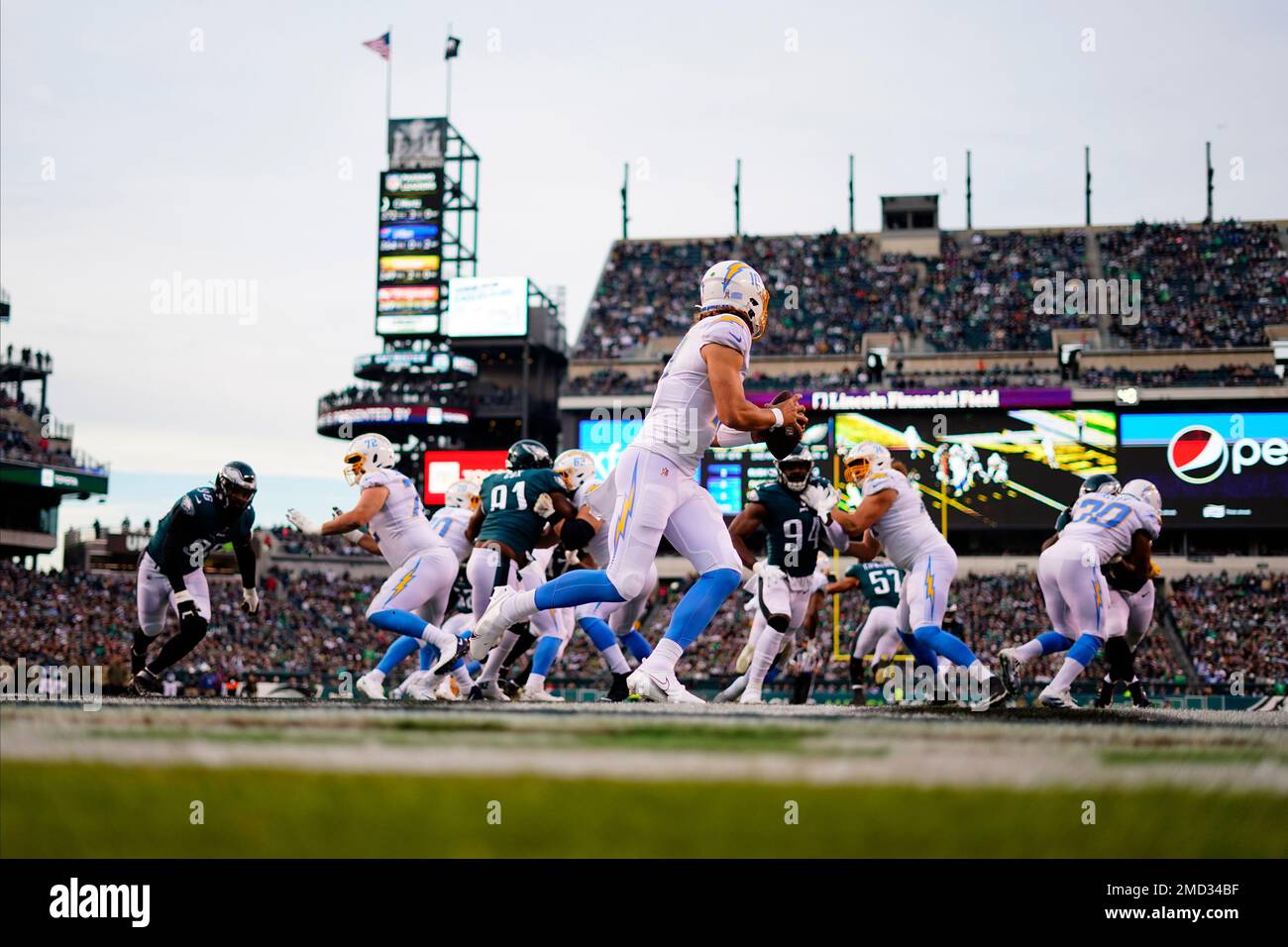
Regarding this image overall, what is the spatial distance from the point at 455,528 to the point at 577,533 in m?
3.54

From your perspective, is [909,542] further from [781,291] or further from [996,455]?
[781,291]

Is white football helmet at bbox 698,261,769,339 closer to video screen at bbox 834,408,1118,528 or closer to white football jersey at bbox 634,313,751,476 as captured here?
white football jersey at bbox 634,313,751,476

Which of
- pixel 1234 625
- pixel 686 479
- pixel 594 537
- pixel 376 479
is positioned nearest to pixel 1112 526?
pixel 594 537

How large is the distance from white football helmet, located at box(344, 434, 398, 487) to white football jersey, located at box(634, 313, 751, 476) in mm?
4307

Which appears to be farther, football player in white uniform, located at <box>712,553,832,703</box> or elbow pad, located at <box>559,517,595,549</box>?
football player in white uniform, located at <box>712,553,832,703</box>

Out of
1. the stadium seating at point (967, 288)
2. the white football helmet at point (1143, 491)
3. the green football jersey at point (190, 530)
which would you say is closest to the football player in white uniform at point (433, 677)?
the green football jersey at point (190, 530)

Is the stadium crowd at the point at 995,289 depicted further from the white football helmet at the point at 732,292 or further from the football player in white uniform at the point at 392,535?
the white football helmet at the point at 732,292

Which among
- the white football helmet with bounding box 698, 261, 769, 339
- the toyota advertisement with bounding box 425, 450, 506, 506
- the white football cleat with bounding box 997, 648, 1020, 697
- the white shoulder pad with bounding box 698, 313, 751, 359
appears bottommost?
the white football cleat with bounding box 997, 648, 1020, 697

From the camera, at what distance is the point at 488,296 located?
55.8 meters

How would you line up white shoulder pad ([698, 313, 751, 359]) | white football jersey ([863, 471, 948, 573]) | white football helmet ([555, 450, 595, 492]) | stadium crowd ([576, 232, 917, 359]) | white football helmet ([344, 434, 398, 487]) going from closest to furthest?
white shoulder pad ([698, 313, 751, 359])
white football jersey ([863, 471, 948, 573])
white football helmet ([344, 434, 398, 487])
white football helmet ([555, 450, 595, 492])
stadium crowd ([576, 232, 917, 359])

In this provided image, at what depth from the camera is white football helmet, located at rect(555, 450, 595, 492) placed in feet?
43.4

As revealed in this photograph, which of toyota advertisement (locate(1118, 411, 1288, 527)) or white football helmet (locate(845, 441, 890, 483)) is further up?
toyota advertisement (locate(1118, 411, 1288, 527))

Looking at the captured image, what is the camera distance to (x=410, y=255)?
56781mm

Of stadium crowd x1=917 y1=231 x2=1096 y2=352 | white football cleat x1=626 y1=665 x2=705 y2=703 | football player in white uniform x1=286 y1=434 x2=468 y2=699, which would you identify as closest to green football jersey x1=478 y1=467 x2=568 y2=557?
football player in white uniform x1=286 y1=434 x2=468 y2=699
